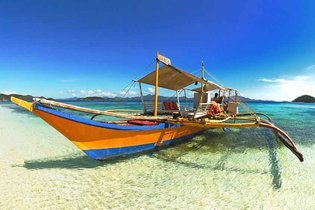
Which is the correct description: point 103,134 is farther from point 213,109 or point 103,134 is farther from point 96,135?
point 213,109

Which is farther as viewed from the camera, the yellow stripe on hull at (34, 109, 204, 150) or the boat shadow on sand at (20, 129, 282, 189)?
the boat shadow on sand at (20, 129, 282, 189)

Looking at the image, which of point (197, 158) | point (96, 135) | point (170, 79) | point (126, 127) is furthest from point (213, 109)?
point (96, 135)

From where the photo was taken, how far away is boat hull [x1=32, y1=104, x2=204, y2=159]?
647 centimetres

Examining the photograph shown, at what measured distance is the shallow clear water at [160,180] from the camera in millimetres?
5324

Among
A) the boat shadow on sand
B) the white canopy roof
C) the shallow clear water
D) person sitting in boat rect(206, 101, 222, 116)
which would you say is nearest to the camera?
the shallow clear water

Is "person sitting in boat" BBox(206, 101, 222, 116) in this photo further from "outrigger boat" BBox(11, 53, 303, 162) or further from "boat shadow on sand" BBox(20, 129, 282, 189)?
Result: "boat shadow on sand" BBox(20, 129, 282, 189)

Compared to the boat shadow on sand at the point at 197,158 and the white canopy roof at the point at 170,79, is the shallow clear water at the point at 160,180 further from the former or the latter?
the white canopy roof at the point at 170,79

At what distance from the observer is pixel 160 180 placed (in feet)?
21.5

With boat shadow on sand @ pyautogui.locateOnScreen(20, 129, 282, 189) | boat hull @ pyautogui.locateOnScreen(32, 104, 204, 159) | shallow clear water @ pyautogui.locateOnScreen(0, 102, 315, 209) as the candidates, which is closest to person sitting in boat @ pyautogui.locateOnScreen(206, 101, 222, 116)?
boat shadow on sand @ pyautogui.locateOnScreen(20, 129, 282, 189)

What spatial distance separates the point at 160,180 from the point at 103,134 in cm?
242

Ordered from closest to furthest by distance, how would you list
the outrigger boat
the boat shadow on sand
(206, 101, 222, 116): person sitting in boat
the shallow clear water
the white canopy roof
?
the shallow clear water
the outrigger boat
the boat shadow on sand
the white canopy roof
(206, 101, 222, 116): person sitting in boat

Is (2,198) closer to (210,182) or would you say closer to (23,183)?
(23,183)

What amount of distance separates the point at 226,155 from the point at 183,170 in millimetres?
3030

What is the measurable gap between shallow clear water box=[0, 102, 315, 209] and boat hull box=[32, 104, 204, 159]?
0.54m
